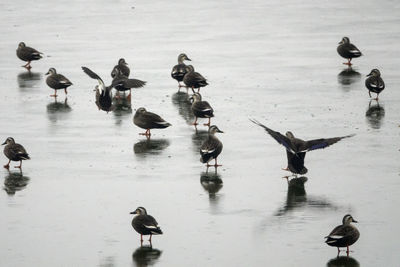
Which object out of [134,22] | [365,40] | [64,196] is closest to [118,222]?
[64,196]

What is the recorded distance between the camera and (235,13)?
1492 inches

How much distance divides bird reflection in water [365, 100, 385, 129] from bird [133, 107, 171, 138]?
4632mm

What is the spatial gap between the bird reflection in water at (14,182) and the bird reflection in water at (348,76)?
10.6 meters

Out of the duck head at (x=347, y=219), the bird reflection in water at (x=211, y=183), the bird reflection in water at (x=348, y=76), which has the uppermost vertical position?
the bird reflection in water at (x=348, y=76)

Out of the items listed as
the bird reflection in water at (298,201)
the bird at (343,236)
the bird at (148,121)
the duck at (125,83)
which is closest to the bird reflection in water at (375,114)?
the bird at (148,121)

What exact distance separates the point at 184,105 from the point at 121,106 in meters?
1.58

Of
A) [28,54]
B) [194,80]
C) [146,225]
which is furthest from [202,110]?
[28,54]

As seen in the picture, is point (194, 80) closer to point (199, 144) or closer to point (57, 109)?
point (57, 109)

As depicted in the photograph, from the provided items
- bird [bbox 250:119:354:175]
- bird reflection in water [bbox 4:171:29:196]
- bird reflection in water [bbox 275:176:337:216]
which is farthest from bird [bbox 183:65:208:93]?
bird reflection in water [bbox 275:176:337:216]

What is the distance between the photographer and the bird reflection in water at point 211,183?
1630 centimetres

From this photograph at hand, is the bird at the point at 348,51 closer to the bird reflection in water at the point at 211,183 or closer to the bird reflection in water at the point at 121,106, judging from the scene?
the bird reflection in water at the point at 121,106

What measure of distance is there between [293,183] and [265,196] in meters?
1.00

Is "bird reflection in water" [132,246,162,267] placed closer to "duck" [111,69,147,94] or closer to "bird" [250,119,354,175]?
"bird" [250,119,354,175]

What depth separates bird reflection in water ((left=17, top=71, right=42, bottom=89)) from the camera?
26062 mm
